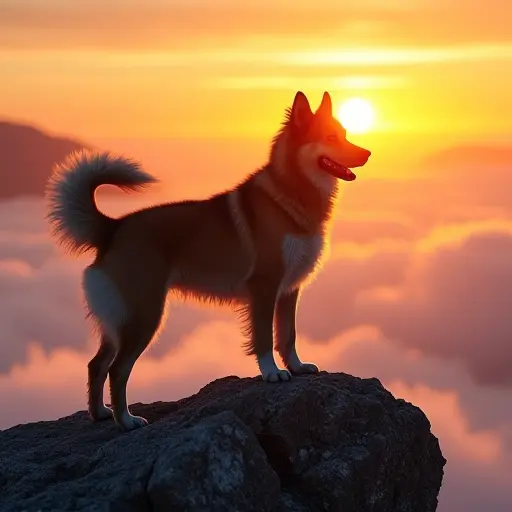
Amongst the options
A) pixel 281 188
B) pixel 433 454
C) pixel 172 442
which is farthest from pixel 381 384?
pixel 172 442

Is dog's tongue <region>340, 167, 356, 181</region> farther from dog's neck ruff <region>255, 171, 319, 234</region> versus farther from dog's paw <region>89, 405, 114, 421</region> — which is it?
dog's paw <region>89, 405, 114, 421</region>

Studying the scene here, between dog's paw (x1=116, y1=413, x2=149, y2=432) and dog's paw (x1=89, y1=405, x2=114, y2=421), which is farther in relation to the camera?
dog's paw (x1=89, y1=405, x2=114, y2=421)

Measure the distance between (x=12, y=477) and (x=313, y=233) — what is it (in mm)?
4092

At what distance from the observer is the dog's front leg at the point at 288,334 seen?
10125mm

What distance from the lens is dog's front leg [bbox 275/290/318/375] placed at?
1012 centimetres

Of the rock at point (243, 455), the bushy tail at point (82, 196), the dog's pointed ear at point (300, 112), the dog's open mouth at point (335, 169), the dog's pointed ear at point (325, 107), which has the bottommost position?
the rock at point (243, 455)

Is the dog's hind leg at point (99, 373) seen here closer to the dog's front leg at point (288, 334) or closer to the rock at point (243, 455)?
the rock at point (243, 455)

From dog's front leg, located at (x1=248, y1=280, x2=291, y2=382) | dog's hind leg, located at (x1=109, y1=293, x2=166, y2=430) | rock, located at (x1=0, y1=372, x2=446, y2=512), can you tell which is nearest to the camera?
rock, located at (x1=0, y1=372, x2=446, y2=512)

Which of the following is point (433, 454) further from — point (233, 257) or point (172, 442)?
point (172, 442)

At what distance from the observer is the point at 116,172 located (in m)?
9.77

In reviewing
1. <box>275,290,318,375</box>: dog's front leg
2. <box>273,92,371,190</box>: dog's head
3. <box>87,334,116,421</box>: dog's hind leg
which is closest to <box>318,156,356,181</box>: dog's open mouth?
<box>273,92,371,190</box>: dog's head

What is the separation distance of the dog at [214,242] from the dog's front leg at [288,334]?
0.04ft

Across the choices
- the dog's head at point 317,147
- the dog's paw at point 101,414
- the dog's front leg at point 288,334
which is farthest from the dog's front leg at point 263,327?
the dog's paw at point 101,414

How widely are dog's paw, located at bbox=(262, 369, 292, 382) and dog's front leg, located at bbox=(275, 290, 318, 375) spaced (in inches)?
24.0
